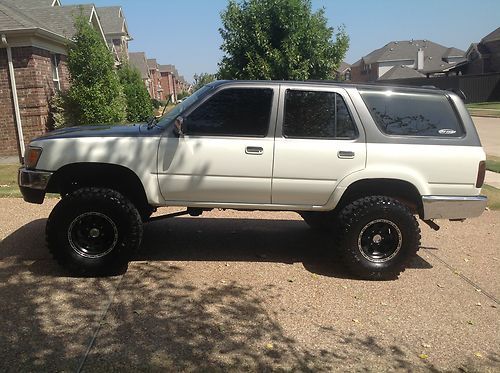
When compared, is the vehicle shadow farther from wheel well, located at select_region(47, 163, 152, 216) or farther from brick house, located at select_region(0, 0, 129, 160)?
brick house, located at select_region(0, 0, 129, 160)

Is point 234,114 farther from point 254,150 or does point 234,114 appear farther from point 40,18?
point 40,18

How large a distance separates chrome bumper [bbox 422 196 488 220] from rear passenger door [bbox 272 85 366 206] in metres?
0.78

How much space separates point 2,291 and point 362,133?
12.0 feet

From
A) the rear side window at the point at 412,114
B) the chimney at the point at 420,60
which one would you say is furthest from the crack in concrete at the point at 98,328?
the chimney at the point at 420,60

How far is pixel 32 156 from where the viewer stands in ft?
15.5

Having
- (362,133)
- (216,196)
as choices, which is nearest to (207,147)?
(216,196)

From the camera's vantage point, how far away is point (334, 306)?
431cm

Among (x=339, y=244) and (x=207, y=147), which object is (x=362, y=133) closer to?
(x=339, y=244)

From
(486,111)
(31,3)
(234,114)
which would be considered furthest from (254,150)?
(486,111)

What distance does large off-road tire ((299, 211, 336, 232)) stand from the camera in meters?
5.53

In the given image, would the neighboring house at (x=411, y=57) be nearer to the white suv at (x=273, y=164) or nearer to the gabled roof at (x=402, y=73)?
the gabled roof at (x=402, y=73)

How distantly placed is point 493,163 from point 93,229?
10.9 m

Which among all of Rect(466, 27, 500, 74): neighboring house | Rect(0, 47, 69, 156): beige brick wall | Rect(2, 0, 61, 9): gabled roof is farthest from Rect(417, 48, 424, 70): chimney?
Rect(0, 47, 69, 156): beige brick wall

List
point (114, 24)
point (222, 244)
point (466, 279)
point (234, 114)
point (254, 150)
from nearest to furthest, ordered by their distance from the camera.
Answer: point (254, 150) → point (234, 114) → point (466, 279) → point (222, 244) → point (114, 24)
